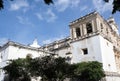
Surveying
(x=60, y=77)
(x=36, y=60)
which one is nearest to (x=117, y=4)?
(x=60, y=77)

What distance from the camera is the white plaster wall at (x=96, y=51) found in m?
31.4

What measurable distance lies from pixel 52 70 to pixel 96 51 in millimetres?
10812

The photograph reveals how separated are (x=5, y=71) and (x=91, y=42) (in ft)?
52.4

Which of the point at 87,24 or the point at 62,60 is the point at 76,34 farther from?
the point at 62,60

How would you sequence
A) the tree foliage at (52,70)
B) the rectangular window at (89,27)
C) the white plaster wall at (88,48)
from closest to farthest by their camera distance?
the tree foliage at (52,70) < the white plaster wall at (88,48) < the rectangular window at (89,27)

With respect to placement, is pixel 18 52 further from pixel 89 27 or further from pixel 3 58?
pixel 89 27

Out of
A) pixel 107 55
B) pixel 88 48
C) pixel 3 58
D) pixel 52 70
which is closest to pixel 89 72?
pixel 52 70

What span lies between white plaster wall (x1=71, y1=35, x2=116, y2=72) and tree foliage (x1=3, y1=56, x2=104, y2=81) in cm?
303

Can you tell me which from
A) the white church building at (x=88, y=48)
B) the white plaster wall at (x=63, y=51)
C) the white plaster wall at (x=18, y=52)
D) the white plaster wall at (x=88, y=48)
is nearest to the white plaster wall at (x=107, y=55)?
the white church building at (x=88, y=48)

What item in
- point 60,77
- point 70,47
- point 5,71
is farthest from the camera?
point 70,47

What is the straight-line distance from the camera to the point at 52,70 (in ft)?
78.9

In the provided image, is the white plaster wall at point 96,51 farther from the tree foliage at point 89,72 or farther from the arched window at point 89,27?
the tree foliage at point 89,72

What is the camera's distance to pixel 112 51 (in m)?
36.1

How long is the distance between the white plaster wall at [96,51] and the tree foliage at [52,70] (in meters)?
3.03
